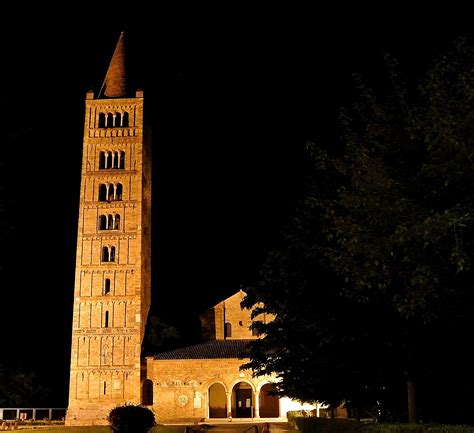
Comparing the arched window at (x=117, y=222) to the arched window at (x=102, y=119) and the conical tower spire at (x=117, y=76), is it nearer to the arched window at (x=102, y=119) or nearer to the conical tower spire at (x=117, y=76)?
the arched window at (x=102, y=119)

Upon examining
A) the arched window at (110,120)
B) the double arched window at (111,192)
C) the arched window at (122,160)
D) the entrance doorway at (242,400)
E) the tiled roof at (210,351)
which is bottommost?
the entrance doorway at (242,400)

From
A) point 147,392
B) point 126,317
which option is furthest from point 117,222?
point 147,392

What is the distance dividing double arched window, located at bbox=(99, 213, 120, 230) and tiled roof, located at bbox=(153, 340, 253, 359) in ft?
38.4

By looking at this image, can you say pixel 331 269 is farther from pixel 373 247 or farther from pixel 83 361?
pixel 83 361

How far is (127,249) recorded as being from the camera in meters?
56.3

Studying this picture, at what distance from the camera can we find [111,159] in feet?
194

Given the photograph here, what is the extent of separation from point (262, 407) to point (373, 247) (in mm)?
44598

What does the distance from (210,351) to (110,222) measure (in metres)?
14.1

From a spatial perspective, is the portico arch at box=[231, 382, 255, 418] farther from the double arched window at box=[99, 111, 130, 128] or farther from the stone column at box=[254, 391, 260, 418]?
the double arched window at box=[99, 111, 130, 128]

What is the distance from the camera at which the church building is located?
52.1m

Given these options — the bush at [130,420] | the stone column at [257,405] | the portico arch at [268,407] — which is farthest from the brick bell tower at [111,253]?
the bush at [130,420]

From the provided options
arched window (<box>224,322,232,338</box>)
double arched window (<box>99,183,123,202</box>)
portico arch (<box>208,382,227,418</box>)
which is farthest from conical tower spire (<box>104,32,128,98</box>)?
portico arch (<box>208,382,227,418</box>)

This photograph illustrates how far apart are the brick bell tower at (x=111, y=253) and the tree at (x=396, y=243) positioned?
3548 cm

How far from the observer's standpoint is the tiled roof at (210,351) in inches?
2101
